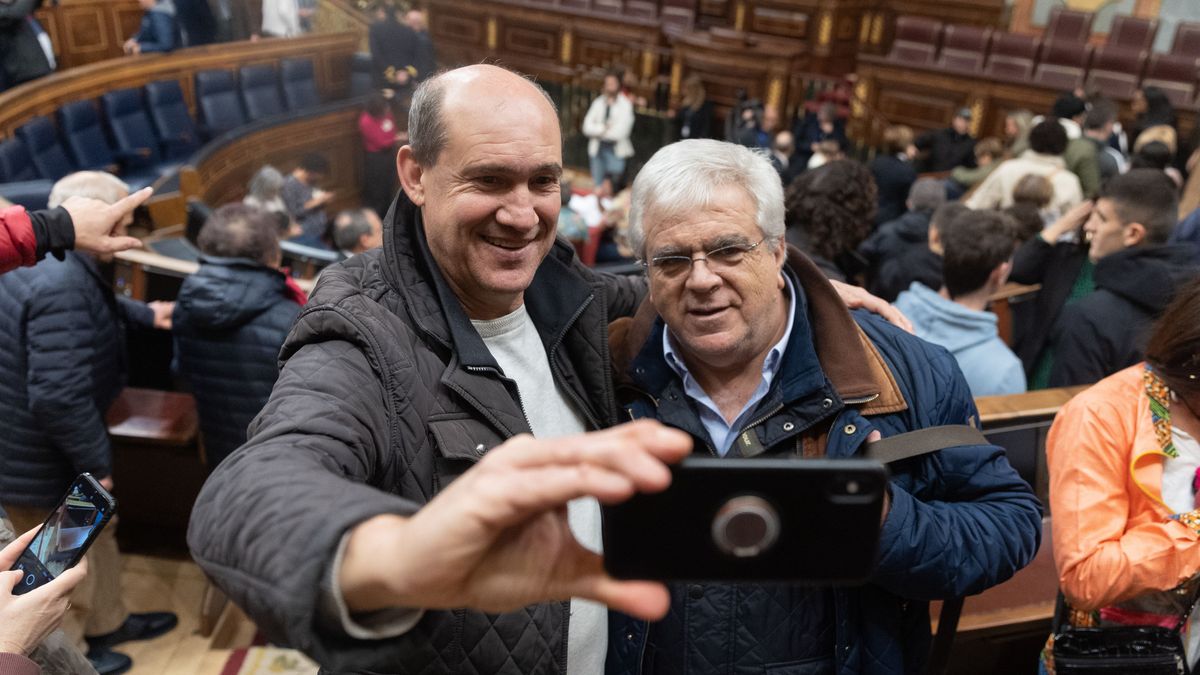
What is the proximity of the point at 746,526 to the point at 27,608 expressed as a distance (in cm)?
119

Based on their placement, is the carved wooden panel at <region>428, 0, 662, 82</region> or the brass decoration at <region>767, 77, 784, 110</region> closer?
the brass decoration at <region>767, 77, 784, 110</region>

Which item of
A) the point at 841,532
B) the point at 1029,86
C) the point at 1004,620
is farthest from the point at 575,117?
the point at 841,532

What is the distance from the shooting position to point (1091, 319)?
2656 mm

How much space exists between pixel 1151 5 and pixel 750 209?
12260 millimetres

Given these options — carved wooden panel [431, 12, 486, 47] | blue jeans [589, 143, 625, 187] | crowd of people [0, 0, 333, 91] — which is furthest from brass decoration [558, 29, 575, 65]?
crowd of people [0, 0, 333, 91]

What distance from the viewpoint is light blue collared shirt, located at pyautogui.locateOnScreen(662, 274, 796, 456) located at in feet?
4.63

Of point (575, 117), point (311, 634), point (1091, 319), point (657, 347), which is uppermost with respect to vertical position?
point (311, 634)

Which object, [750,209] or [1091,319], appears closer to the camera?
[750,209]

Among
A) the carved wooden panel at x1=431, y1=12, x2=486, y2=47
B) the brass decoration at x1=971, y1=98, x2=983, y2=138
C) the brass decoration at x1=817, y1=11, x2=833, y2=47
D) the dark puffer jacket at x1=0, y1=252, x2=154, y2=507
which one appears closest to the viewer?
the dark puffer jacket at x1=0, y1=252, x2=154, y2=507

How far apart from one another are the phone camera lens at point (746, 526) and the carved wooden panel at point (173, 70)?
6.48 meters

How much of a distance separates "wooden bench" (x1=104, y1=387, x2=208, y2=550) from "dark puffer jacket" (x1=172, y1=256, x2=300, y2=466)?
0.35 metres

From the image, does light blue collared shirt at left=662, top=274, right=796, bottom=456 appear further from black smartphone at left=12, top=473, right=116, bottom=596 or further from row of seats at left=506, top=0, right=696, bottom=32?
row of seats at left=506, top=0, right=696, bottom=32

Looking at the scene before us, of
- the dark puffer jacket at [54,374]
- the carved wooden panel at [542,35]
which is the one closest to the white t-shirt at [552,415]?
the dark puffer jacket at [54,374]

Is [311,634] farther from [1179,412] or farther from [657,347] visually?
[1179,412]
